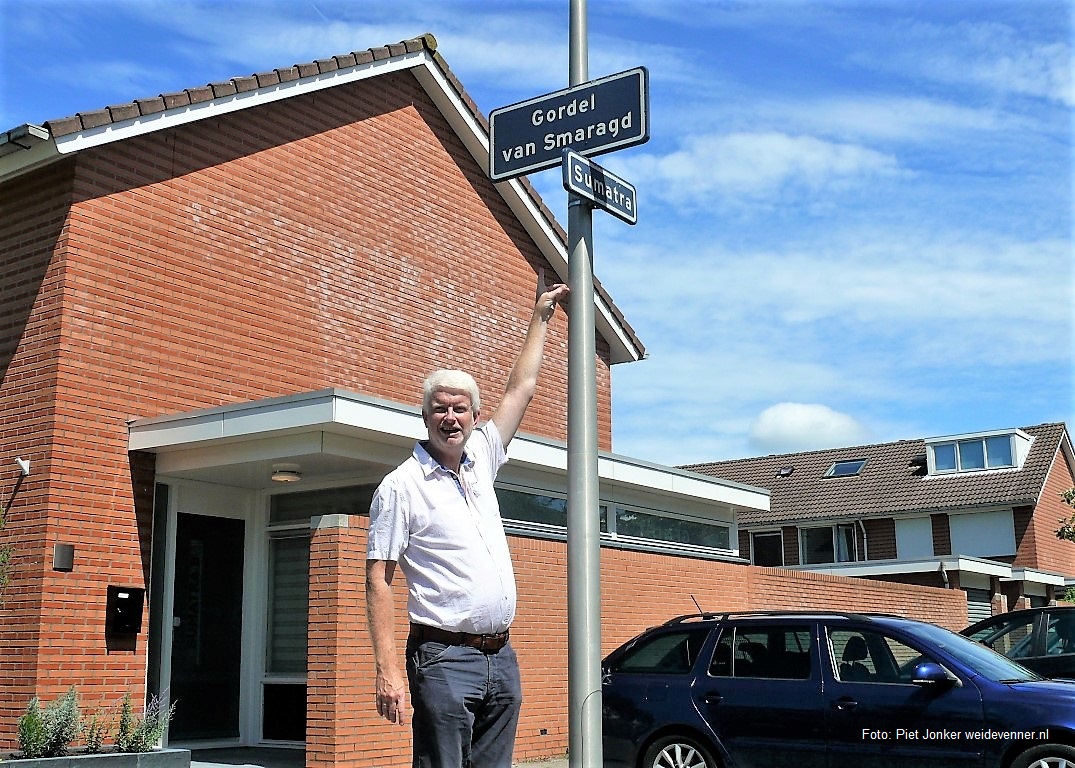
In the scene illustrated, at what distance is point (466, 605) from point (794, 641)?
18.9ft

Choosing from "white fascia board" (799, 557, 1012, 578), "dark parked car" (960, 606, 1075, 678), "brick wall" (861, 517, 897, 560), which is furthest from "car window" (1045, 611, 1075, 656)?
"brick wall" (861, 517, 897, 560)

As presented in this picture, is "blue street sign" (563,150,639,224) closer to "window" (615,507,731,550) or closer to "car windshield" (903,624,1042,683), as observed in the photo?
"car windshield" (903,624,1042,683)

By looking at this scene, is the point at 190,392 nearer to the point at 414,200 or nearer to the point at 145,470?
the point at 145,470

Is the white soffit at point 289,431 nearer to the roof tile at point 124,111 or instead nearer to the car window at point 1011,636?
the roof tile at point 124,111

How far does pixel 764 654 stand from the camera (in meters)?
9.44

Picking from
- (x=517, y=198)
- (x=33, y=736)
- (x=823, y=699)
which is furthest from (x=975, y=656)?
(x=517, y=198)

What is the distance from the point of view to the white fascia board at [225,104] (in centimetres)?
1169

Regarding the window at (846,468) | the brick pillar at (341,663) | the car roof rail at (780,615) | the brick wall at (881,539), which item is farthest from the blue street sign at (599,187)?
the window at (846,468)

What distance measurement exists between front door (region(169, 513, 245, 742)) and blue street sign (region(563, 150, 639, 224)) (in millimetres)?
7899

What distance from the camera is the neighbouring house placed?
38094 millimetres

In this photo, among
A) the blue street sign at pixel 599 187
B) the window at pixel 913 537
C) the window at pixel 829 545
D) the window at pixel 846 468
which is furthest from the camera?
the window at pixel 846 468

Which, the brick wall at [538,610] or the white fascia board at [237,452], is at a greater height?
the white fascia board at [237,452]

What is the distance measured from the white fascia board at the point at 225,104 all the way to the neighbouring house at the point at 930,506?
76.7 ft

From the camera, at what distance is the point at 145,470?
12.0 m
